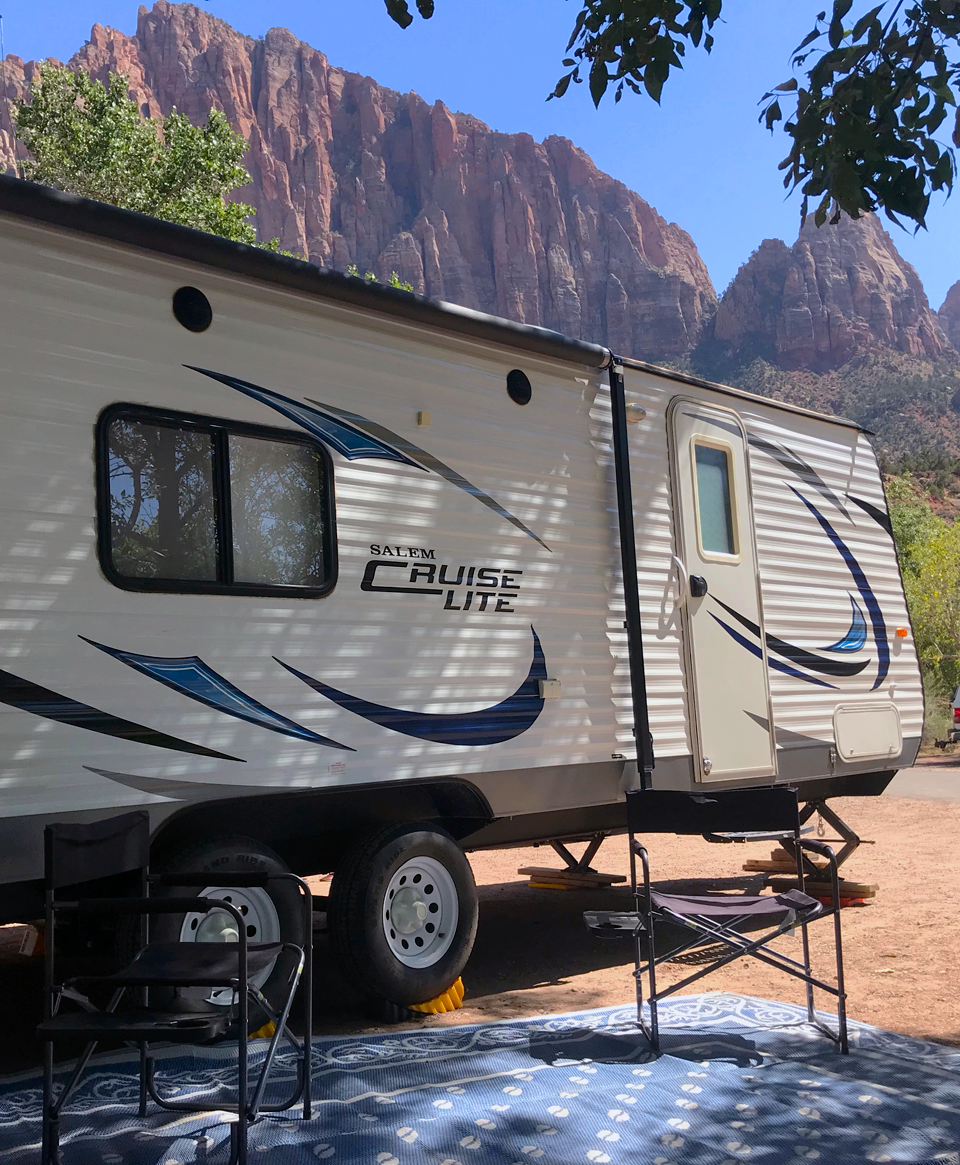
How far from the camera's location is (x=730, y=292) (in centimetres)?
8838

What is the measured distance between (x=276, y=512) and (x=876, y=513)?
14.9 feet

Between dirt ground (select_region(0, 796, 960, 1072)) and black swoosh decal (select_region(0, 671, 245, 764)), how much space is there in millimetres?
Answer: 1314

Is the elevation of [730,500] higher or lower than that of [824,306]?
lower

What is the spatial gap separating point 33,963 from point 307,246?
86.8m

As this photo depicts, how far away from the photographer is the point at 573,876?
7.51 meters

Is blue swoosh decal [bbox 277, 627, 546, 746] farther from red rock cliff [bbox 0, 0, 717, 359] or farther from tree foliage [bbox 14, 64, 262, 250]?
red rock cliff [bbox 0, 0, 717, 359]

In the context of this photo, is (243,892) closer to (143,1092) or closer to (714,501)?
(143,1092)

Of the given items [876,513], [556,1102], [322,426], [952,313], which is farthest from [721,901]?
[952,313]

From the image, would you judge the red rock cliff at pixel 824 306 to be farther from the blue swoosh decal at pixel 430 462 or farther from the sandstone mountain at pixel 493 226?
the blue swoosh decal at pixel 430 462

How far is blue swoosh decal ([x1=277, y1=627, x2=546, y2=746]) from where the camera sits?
426 centimetres

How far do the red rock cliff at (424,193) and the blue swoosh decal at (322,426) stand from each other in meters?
86.0

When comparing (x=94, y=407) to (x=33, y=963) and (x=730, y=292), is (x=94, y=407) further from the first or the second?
(x=730, y=292)

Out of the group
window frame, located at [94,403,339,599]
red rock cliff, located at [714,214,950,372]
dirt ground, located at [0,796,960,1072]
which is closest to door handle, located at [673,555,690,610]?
dirt ground, located at [0,796,960,1072]

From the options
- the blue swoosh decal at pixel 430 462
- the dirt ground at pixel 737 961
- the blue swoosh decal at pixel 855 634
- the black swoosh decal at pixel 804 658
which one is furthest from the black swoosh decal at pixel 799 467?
the dirt ground at pixel 737 961
